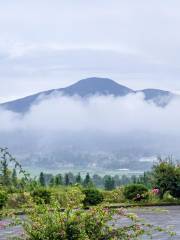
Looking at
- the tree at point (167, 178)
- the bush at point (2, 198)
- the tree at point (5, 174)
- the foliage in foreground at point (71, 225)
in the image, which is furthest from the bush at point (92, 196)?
the foliage in foreground at point (71, 225)

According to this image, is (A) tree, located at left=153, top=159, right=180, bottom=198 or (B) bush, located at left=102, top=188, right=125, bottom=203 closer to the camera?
(B) bush, located at left=102, top=188, right=125, bottom=203

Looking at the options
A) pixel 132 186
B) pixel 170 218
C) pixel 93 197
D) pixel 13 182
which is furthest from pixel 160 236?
pixel 13 182

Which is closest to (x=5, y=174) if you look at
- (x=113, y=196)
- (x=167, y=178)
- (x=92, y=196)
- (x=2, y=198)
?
(x=2, y=198)

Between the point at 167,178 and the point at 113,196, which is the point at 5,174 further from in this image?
the point at 113,196

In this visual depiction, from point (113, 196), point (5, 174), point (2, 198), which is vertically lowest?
point (2, 198)

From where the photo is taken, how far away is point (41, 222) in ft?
32.7

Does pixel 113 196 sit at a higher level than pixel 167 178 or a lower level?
lower

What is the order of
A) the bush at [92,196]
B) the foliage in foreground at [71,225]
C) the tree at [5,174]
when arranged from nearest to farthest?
the foliage in foreground at [71,225]
the tree at [5,174]
the bush at [92,196]

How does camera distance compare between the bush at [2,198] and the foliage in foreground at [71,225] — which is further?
the bush at [2,198]

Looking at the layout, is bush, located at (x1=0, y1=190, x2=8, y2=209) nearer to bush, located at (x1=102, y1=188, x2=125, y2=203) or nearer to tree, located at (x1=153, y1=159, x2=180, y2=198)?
bush, located at (x1=102, y1=188, x2=125, y2=203)

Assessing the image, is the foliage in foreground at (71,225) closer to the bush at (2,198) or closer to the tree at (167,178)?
the bush at (2,198)

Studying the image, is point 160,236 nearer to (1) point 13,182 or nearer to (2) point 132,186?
(2) point 132,186

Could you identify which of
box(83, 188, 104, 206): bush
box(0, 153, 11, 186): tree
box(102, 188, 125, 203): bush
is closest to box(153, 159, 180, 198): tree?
→ box(102, 188, 125, 203): bush

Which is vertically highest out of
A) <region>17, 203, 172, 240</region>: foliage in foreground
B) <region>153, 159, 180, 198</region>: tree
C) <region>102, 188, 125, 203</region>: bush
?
<region>153, 159, 180, 198</region>: tree
